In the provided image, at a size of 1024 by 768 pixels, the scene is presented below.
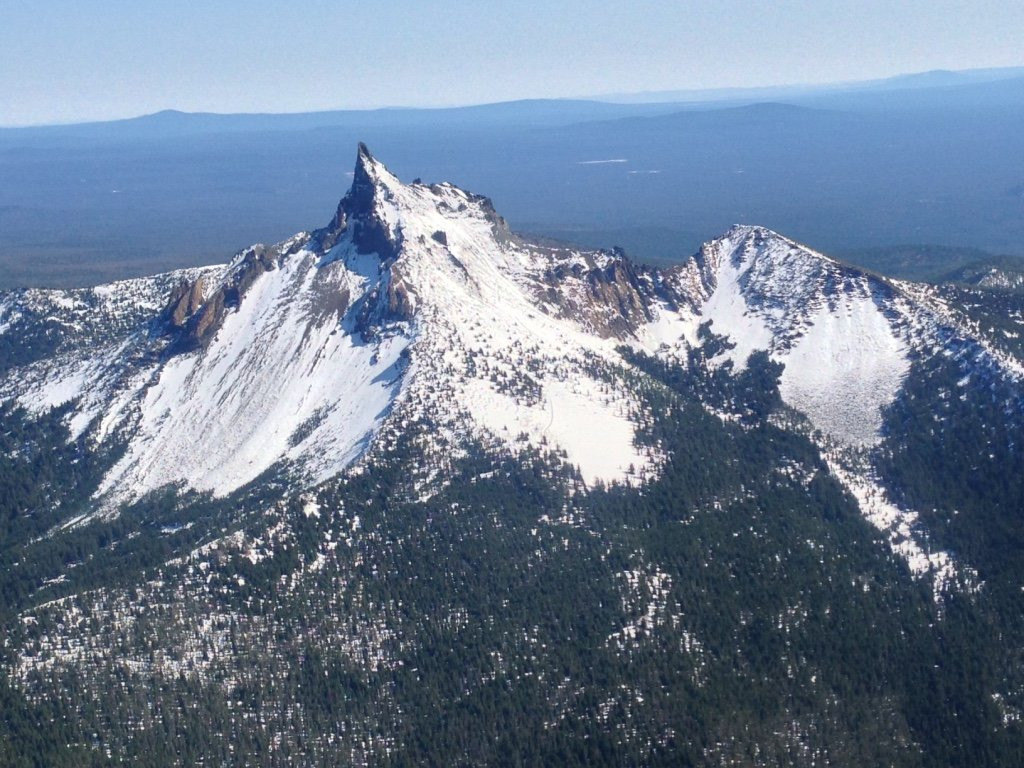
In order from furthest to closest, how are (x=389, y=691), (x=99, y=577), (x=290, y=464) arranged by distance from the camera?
1. (x=290, y=464)
2. (x=99, y=577)
3. (x=389, y=691)

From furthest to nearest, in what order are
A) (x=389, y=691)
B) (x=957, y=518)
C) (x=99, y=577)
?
(x=957, y=518) < (x=99, y=577) < (x=389, y=691)

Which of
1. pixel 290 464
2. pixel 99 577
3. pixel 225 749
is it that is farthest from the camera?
pixel 290 464

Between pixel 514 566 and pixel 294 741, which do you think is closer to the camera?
pixel 294 741

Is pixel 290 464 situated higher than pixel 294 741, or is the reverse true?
pixel 290 464

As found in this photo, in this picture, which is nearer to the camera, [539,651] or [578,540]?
[539,651]

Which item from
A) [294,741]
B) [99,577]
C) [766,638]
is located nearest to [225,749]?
[294,741]

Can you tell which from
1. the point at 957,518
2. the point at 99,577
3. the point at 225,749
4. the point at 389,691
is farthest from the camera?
the point at 957,518

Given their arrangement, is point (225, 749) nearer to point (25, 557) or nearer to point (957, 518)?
point (25, 557)

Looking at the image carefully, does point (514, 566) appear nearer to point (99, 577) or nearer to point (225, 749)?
point (225, 749)

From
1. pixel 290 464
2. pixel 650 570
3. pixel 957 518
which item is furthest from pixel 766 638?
pixel 290 464
